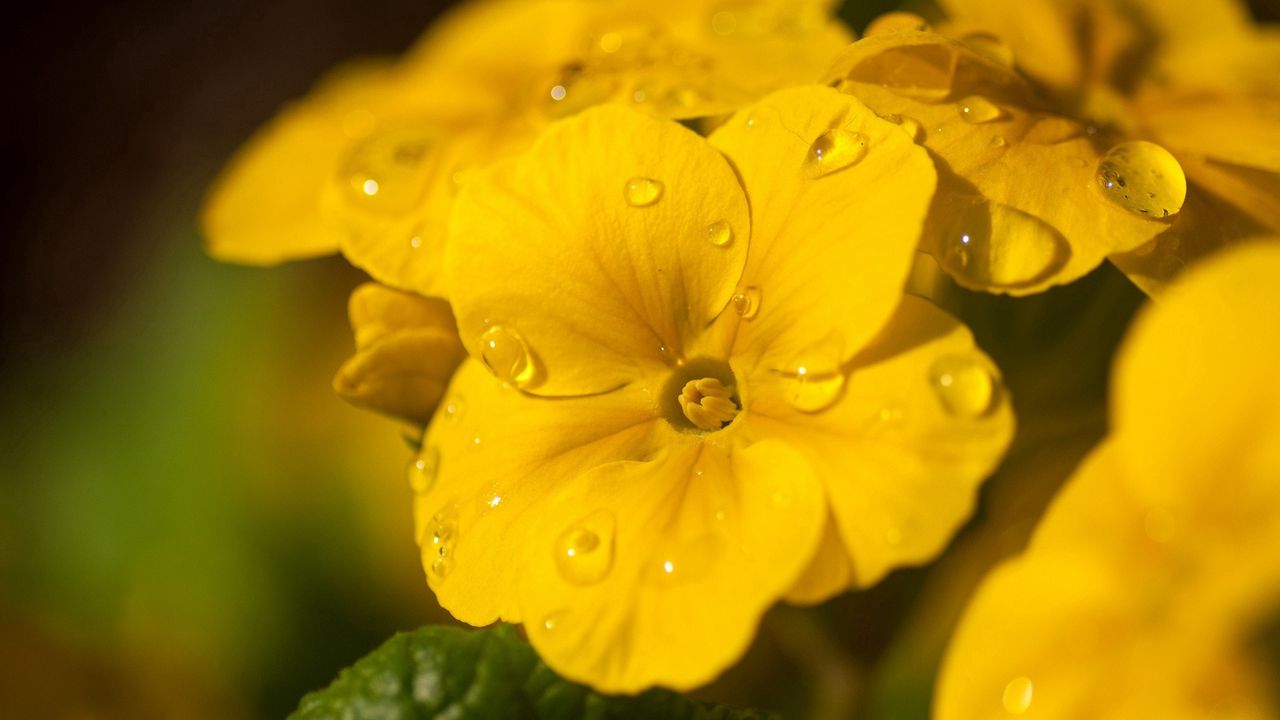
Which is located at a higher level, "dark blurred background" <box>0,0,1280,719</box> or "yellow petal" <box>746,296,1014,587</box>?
"yellow petal" <box>746,296,1014,587</box>

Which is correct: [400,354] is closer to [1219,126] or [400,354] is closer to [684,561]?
[684,561]

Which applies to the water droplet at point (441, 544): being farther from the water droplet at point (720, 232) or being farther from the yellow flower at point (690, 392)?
the water droplet at point (720, 232)

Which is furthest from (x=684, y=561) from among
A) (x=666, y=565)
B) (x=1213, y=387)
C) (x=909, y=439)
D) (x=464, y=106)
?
(x=464, y=106)

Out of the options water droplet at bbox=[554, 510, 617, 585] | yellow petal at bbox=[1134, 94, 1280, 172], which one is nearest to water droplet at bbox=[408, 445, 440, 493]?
water droplet at bbox=[554, 510, 617, 585]

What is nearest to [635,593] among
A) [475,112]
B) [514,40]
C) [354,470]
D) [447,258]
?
[447,258]

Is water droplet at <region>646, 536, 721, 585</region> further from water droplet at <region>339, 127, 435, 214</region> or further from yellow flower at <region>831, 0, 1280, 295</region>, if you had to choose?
water droplet at <region>339, 127, 435, 214</region>

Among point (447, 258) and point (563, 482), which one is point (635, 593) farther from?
point (447, 258)
